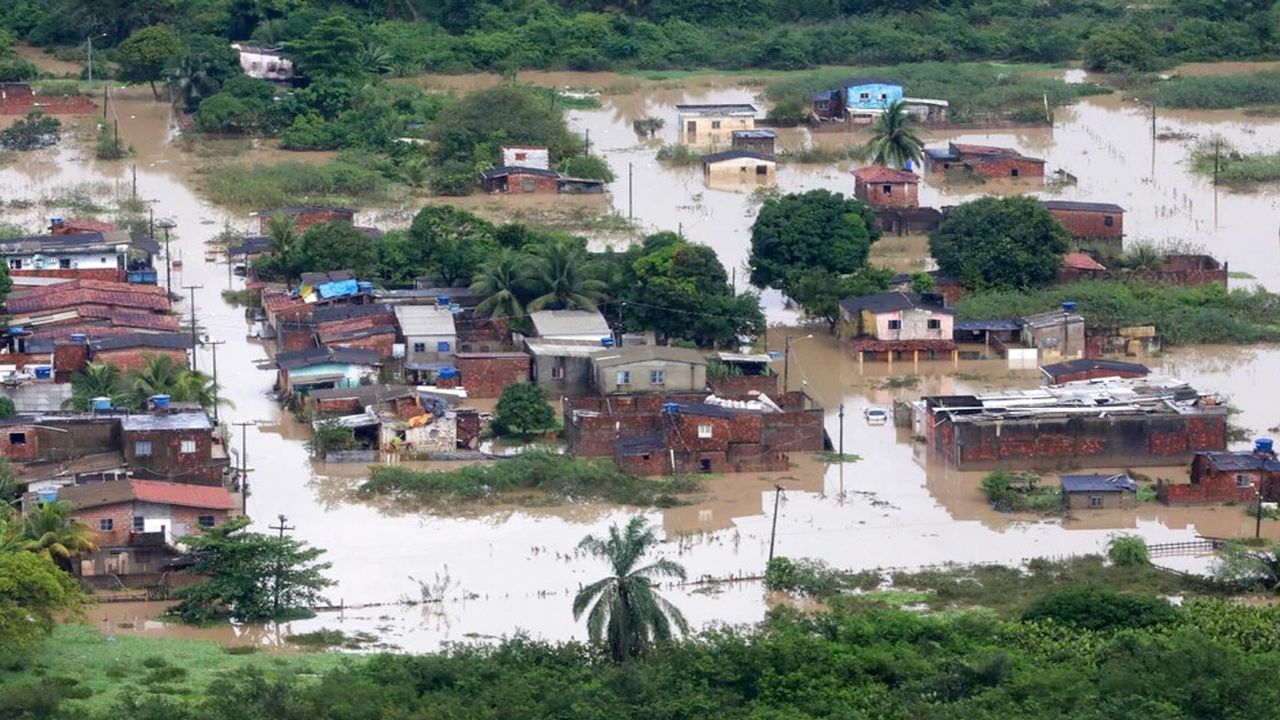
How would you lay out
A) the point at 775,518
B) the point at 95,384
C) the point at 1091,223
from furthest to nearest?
the point at 1091,223
the point at 95,384
the point at 775,518

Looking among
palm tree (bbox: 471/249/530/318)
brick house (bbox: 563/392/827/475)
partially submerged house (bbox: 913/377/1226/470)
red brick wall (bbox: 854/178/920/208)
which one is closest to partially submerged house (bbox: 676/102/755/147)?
red brick wall (bbox: 854/178/920/208)

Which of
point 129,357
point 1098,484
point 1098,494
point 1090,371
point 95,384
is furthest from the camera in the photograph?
point 1090,371

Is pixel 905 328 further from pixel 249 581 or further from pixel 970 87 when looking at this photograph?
pixel 970 87

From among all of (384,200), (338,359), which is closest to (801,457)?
(338,359)

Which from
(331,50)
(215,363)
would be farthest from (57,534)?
(331,50)

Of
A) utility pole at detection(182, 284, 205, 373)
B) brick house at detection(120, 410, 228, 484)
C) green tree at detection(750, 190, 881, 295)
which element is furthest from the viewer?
green tree at detection(750, 190, 881, 295)

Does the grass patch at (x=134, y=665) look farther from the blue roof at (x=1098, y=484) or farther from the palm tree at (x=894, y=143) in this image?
the palm tree at (x=894, y=143)

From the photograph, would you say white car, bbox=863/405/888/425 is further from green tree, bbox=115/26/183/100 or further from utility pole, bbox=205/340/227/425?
green tree, bbox=115/26/183/100
